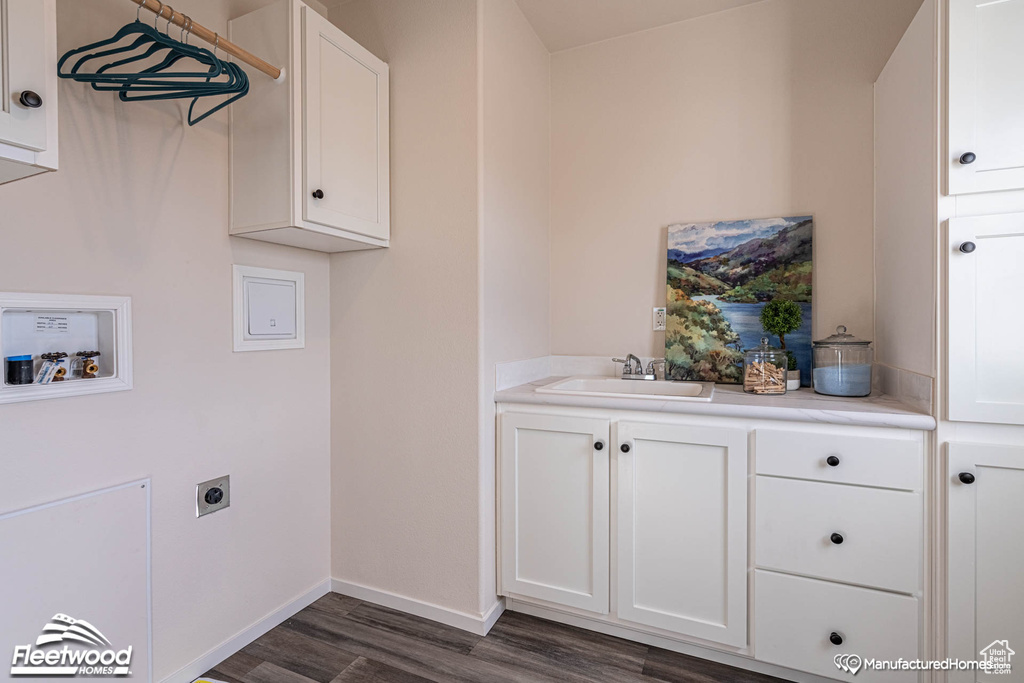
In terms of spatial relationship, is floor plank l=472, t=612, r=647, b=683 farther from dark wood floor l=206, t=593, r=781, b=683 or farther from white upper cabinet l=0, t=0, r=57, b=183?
white upper cabinet l=0, t=0, r=57, b=183

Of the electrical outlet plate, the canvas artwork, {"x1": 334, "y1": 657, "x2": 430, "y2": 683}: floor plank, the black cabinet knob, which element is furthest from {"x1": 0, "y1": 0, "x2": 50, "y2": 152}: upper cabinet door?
the canvas artwork

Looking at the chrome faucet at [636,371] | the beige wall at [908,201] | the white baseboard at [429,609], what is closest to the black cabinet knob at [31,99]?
the white baseboard at [429,609]

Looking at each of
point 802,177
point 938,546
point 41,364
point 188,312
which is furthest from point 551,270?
point 41,364

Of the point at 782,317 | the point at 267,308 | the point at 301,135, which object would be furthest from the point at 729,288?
the point at 267,308

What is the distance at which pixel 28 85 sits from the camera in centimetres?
95

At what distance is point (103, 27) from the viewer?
141 cm

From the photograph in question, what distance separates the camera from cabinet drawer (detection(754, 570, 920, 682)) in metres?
1.46

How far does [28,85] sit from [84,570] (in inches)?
48.4

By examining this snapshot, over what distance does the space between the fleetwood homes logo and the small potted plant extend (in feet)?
8.01

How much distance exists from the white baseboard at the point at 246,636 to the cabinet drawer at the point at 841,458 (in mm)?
1870

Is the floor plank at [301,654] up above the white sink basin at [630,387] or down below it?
below

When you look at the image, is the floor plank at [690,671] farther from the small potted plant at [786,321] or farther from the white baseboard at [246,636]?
the white baseboard at [246,636]

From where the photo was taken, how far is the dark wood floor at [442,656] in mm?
1664

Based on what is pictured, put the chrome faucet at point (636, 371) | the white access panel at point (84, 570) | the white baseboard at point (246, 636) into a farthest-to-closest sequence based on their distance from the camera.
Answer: the chrome faucet at point (636, 371) < the white baseboard at point (246, 636) < the white access panel at point (84, 570)
